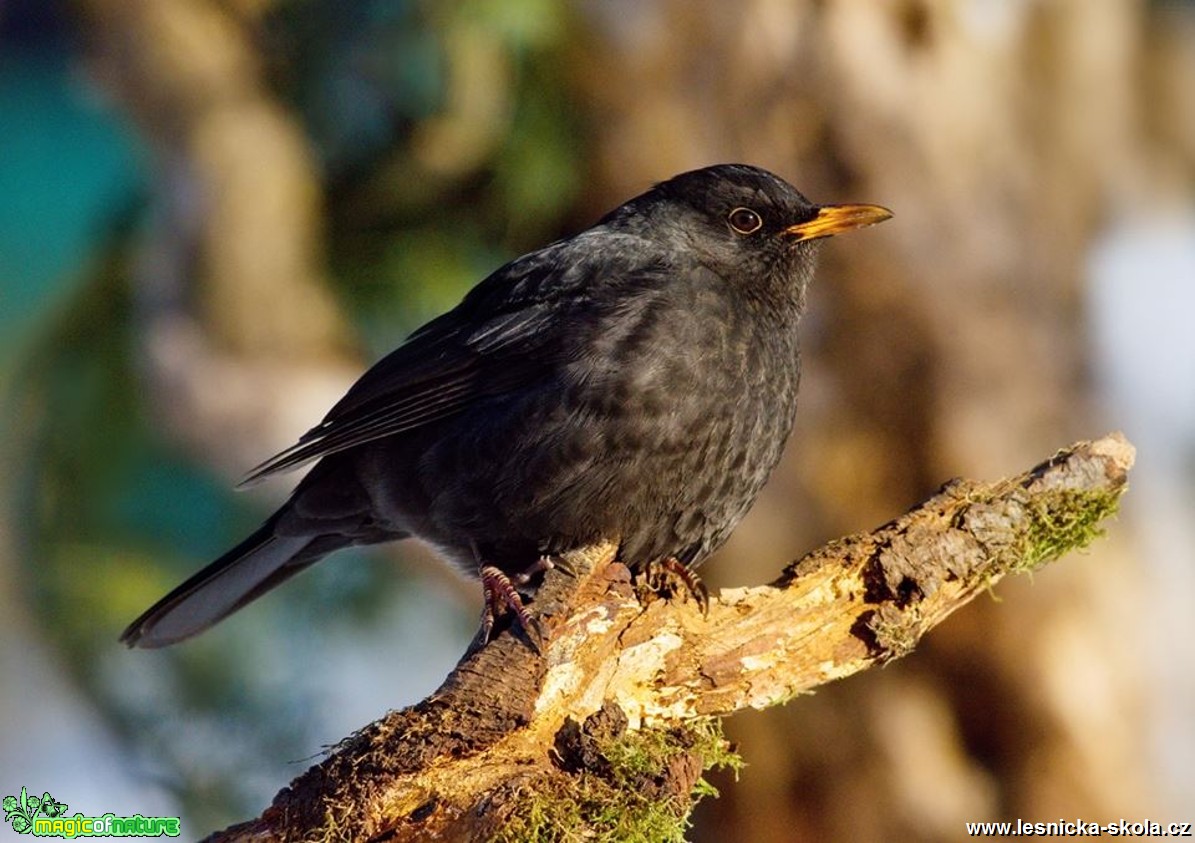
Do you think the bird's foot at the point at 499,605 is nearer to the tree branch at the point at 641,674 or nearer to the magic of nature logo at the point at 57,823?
the tree branch at the point at 641,674

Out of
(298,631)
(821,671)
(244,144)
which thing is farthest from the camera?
(298,631)

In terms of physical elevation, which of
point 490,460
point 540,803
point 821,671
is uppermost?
point 490,460

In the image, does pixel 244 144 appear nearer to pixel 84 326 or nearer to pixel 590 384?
pixel 84 326

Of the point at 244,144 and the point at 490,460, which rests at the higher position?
the point at 244,144

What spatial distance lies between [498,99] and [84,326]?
3.62 m

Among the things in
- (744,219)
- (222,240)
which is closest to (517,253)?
(222,240)

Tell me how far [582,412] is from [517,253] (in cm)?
487

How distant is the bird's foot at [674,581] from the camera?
12.5ft

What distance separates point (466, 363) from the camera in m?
4.55

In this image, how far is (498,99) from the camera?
859 centimetres

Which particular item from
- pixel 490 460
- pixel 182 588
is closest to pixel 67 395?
pixel 182 588

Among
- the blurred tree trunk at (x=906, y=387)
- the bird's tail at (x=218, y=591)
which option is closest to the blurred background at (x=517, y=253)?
the blurred tree trunk at (x=906, y=387)

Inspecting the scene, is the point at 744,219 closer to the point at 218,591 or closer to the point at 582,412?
the point at 582,412

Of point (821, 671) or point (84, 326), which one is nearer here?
point (821, 671)
